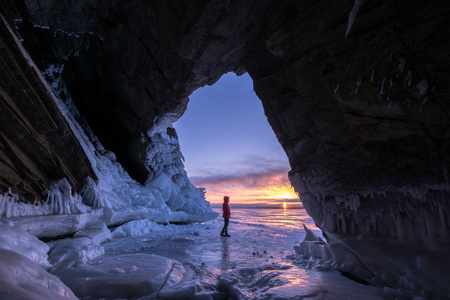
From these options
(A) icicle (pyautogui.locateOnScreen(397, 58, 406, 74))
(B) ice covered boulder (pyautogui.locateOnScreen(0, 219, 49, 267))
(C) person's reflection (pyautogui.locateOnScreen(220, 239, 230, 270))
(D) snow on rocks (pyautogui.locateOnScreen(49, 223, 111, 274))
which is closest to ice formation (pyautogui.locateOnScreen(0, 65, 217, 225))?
(D) snow on rocks (pyautogui.locateOnScreen(49, 223, 111, 274))

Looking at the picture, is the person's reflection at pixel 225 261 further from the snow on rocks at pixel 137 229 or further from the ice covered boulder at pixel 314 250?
the snow on rocks at pixel 137 229

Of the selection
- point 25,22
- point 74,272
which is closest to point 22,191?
point 74,272

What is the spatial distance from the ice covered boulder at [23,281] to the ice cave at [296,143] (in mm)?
19

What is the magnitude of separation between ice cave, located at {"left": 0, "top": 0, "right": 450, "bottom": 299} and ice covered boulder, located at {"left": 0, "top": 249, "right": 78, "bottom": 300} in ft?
0.06

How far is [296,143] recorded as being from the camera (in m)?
6.89

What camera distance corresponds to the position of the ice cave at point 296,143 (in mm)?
3521

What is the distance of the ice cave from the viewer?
352 centimetres

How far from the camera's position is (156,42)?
10.2 m

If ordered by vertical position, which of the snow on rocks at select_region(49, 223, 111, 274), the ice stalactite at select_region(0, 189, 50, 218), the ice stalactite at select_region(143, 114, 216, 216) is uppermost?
the ice stalactite at select_region(143, 114, 216, 216)

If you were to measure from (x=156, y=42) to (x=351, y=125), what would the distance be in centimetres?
967

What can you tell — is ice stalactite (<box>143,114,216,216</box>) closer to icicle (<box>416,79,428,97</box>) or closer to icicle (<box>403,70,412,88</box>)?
icicle (<box>403,70,412,88</box>)

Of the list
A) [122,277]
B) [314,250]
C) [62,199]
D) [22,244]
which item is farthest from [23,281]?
[314,250]

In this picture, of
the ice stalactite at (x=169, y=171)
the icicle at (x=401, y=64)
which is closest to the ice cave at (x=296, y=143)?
the icicle at (x=401, y=64)

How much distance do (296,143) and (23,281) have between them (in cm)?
676
